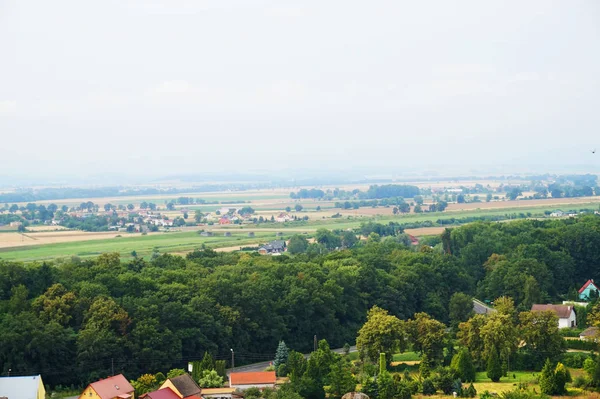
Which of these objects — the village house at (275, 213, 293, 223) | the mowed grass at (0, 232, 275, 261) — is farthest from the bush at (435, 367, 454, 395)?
the village house at (275, 213, 293, 223)

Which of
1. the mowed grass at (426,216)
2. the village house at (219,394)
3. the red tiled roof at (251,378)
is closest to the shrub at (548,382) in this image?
the red tiled roof at (251,378)

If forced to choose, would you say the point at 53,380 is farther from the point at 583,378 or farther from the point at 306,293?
the point at 583,378

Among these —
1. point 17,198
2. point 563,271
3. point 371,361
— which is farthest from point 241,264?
point 17,198

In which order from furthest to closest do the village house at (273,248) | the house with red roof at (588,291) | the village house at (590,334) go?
the village house at (273,248) → the house with red roof at (588,291) → the village house at (590,334)

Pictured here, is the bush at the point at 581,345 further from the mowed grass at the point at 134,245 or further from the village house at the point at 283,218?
the village house at the point at 283,218

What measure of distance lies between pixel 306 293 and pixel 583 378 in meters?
15.5

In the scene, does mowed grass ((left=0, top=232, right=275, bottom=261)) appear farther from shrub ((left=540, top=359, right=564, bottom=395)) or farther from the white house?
shrub ((left=540, top=359, right=564, bottom=395))

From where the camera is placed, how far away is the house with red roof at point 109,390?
3027 cm

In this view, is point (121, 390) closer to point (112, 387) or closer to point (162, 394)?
point (112, 387)

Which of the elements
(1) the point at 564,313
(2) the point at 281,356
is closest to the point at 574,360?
(1) the point at 564,313

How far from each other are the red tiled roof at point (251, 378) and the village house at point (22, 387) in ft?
22.3

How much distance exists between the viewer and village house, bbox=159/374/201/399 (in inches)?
1212

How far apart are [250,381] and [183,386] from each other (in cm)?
291

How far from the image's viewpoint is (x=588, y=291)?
50.9m
